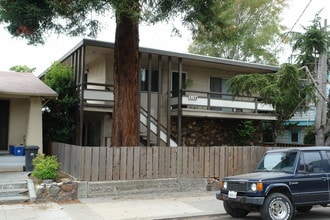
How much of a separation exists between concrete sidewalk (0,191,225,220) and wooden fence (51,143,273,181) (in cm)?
79

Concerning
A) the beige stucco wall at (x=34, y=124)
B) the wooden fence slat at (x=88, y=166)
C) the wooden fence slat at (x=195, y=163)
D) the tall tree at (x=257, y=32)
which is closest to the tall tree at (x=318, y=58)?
the wooden fence slat at (x=195, y=163)

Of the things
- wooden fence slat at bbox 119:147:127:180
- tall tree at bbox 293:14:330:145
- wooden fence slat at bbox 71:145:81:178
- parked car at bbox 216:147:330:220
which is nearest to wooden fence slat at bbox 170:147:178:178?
wooden fence slat at bbox 119:147:127:180

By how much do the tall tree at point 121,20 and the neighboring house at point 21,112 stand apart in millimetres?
3606

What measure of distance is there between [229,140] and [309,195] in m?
13.0

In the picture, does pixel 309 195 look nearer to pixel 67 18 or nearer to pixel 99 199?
pixel 99 199

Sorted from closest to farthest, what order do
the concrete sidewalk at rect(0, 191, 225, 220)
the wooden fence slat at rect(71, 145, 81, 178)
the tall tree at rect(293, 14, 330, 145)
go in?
the concrete sidewalk at rect(0, 191, 225, 220) < the wooden fence slat at rect(71, 145, 81, 178) < the tall tree at rect(293, 14, 330, 145)

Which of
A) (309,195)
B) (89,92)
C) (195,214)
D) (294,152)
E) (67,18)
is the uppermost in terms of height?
A: (67,18)

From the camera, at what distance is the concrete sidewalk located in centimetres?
900

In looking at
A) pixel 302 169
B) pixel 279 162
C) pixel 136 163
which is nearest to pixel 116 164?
pixel 136 163

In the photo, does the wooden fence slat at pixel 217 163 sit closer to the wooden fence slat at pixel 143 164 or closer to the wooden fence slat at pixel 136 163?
the wooden fence slat at pixel 143 164

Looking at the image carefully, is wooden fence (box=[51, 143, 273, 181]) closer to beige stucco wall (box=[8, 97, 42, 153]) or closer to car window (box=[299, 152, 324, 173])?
beige stucco wall (box=[8, 97, 42, 153])

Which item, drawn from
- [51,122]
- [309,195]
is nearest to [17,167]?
[51,122]

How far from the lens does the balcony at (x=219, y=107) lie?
18.9 m

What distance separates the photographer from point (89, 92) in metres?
17.0
